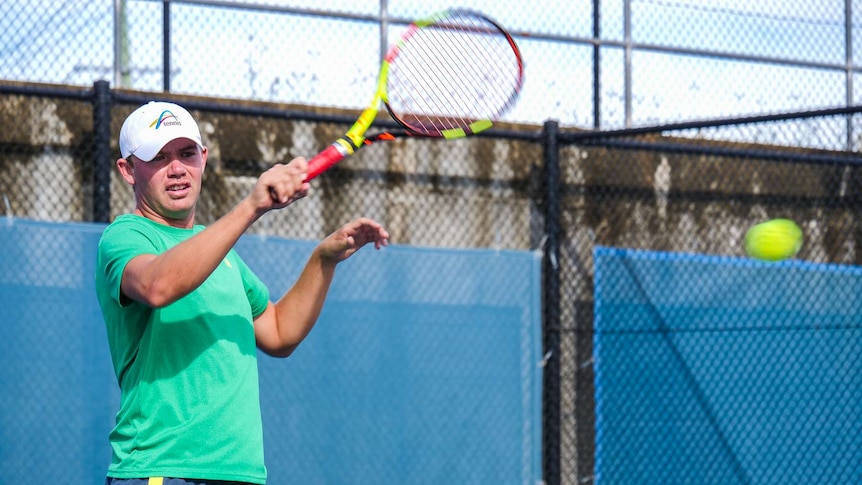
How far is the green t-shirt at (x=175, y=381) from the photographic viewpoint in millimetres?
2502

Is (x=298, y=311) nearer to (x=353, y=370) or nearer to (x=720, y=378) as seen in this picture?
(x=353, y=370)

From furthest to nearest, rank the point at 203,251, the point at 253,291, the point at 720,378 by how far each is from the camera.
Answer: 1. the point at 720,378
2. the point at 253,291
3. the point at 203,251

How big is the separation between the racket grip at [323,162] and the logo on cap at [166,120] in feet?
1.09

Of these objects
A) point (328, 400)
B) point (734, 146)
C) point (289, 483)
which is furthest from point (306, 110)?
point (734, 146)

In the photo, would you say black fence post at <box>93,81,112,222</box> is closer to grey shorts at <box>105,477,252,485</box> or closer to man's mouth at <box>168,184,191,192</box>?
man's mouth at <box>168,184,191,192</box>

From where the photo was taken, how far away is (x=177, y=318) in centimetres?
257

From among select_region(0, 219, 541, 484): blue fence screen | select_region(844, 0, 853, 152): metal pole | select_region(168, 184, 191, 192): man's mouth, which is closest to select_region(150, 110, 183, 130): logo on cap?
select_region(168, 184, 191, 192): man's mouth

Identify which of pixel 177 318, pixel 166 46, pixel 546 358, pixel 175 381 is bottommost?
pixel 175 381

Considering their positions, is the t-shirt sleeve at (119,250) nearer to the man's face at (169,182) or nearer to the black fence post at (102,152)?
the man's face at (169,182)

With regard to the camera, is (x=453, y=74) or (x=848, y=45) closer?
(x=453, y=74)

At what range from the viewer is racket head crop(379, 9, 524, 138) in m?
3.71

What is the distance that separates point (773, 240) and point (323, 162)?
4205mm

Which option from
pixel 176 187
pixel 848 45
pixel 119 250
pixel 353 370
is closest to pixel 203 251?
pixel 119 250

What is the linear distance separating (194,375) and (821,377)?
4244 mm
